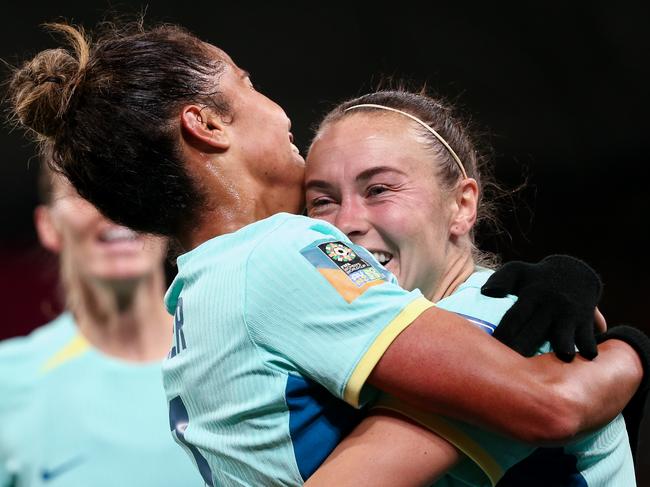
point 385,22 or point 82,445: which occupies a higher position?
point 385,22

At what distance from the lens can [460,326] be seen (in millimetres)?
1635

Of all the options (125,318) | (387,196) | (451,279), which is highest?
(387,196)

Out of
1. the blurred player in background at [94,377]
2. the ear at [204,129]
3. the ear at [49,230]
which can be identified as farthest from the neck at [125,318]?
the ear at [204,129]

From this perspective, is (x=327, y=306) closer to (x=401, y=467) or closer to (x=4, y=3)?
(x=401, y=467)

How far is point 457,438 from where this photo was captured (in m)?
1.64

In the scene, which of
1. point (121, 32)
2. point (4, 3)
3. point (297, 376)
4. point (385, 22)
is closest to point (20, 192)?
point (4, 3)

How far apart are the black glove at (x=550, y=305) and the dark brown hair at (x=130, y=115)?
2.04 feet

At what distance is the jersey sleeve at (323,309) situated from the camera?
1626 millimetres

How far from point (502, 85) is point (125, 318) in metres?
2.95

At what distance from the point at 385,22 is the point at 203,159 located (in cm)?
380

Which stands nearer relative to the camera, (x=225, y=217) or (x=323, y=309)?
(x=323, y=309)

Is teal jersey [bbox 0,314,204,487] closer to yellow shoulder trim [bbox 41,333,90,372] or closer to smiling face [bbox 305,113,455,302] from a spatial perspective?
yellow shoulder trim [bbox 41,333,90,372]

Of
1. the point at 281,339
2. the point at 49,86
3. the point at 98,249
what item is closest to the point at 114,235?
the point at 98,249

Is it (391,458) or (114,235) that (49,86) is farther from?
(114,235)
